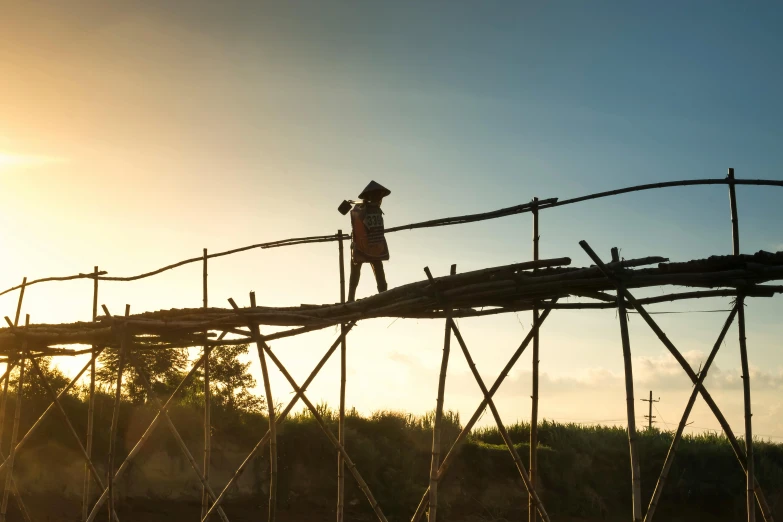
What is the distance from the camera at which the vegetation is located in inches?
767

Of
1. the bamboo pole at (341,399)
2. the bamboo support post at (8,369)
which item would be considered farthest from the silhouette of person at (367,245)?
the bamboo support post at (8,369)

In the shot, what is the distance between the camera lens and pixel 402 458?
2172 cm

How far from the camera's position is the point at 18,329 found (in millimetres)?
13375

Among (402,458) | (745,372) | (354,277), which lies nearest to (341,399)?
(354,277)

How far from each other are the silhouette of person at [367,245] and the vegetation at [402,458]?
980cm

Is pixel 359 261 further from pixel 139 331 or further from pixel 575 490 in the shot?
pixel 575 490

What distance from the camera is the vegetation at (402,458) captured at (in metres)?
19.5

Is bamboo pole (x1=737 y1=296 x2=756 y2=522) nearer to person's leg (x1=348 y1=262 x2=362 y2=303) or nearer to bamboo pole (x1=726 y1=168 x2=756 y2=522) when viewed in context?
bamboo pole (x1=726 y1=168 x2=756 y2=522)

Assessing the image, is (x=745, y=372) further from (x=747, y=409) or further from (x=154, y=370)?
(x=154, y=370)

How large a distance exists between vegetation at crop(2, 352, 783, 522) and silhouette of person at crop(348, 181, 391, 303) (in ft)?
32.2

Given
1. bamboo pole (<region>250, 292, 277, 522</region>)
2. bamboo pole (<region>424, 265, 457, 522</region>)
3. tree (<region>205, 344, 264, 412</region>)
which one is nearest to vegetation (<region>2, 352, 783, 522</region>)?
tree (<region>205, 344, 264, 412</region>)

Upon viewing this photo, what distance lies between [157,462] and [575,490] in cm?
1138

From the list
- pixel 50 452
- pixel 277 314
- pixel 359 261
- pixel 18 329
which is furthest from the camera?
pixel 50 452

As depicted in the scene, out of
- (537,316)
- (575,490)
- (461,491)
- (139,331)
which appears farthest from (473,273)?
(575,490)
